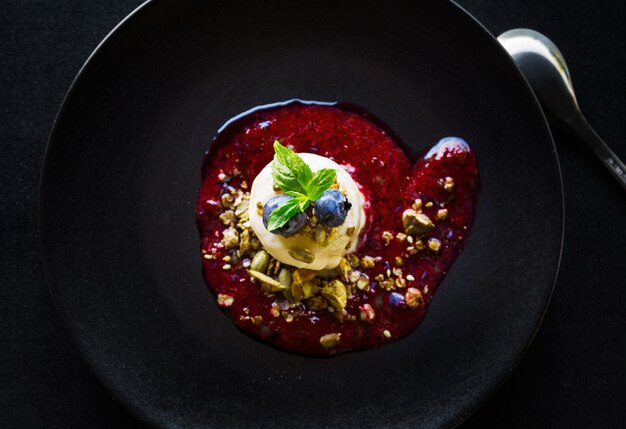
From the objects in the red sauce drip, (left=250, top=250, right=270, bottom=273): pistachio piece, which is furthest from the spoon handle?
(left=250, top=250, right=270, bottom=273): pistachio piece

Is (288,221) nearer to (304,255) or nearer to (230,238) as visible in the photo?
(304,255)

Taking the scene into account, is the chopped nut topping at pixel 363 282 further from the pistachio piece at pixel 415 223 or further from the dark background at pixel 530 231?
the dark background at pixel 530 231

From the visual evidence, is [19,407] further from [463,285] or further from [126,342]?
[463,285]

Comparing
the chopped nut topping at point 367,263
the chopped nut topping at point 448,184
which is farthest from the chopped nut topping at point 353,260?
the chopped nut topping at point 448,184

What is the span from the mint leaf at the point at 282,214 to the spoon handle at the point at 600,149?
938 millimetres

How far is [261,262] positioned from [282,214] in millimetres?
295

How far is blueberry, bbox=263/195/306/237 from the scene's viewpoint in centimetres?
150

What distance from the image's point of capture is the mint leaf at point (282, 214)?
58.2 inches

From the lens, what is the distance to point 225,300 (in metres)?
1.72

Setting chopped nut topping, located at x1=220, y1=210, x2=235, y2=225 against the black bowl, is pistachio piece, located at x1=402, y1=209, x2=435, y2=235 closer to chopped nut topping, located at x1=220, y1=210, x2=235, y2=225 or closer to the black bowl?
the black bowl

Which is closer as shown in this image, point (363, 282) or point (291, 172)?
point (291, 172)

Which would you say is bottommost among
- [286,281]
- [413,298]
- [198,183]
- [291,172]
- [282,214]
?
[413,298]

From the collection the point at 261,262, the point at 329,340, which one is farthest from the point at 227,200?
the point at 329,340

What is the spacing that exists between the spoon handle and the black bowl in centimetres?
21
